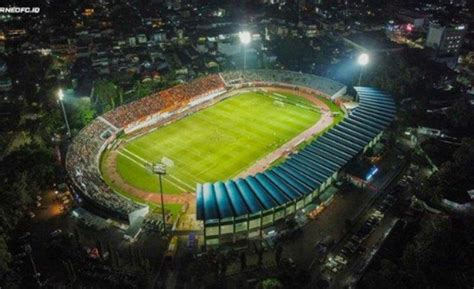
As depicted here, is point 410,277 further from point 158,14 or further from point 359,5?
point 359,5

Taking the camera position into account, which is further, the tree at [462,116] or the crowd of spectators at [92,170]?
the tree at [462,116]

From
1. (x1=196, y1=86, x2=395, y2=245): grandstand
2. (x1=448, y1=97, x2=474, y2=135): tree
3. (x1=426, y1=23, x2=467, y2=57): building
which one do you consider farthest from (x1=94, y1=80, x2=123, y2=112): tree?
(x1=426, y1=23, x2=467, y2=57): building

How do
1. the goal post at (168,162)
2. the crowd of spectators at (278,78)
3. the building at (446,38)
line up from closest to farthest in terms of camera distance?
the goal post at (168,162) → the crowd of spectators at (278,78) → the building at (446,38)

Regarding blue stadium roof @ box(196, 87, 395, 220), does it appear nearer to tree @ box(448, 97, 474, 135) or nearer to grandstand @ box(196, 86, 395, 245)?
grandstand @ box(196, 86, 395, 245)

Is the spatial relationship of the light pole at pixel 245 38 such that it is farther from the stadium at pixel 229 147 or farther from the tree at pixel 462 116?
the tree at pixel 462 116

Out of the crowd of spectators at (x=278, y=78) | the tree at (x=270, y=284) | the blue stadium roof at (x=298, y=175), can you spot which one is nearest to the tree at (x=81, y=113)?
the crowd of spectators at (x=278, y=78)

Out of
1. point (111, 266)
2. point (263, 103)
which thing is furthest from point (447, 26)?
point (111, 266)
